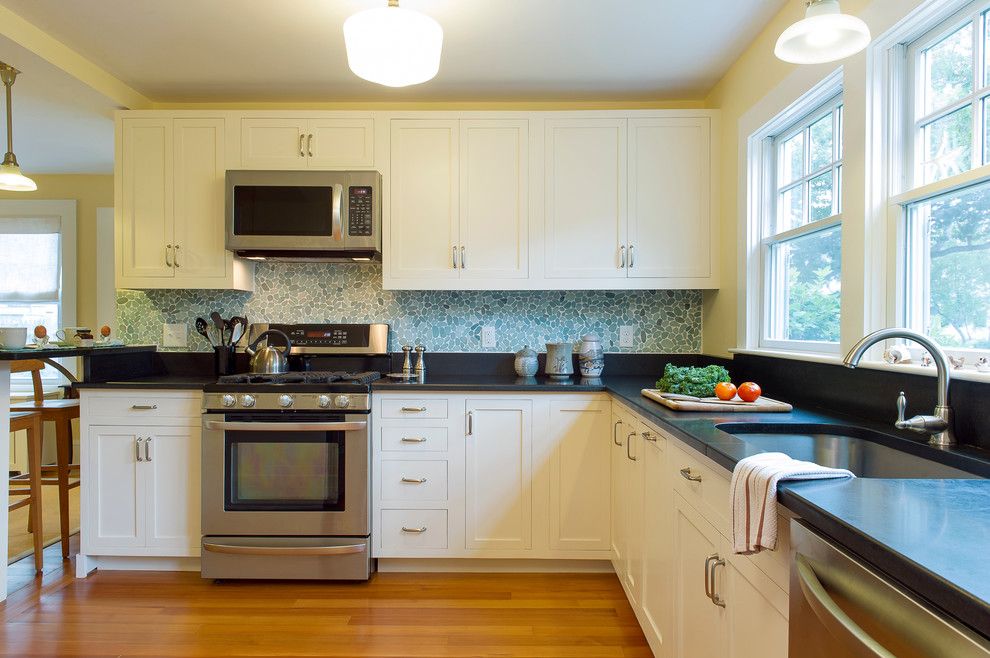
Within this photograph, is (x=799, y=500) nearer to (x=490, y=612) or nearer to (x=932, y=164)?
(x=932, y=164)

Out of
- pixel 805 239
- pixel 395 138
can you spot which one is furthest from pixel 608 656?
pixel 395 138

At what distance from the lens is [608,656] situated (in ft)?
6.67

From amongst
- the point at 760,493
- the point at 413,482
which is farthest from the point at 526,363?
the point at 760,493

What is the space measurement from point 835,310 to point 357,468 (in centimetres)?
209

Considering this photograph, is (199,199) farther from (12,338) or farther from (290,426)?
(290,426)

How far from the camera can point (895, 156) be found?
5.62ft

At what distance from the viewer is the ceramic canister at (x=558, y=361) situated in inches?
119

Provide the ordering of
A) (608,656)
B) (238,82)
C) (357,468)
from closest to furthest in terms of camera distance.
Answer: (608,656), (357,468), (238,82)

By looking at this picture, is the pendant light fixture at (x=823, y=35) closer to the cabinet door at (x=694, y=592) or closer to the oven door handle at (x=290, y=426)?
the cabinet door at (x=694, y=592)

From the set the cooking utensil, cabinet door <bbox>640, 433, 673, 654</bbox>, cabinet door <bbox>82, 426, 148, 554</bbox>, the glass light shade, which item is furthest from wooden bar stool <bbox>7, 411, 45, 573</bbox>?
cabinet door <bbox>640, 433, 673, 654</bbox>

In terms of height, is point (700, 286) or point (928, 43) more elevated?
point (928, 43)

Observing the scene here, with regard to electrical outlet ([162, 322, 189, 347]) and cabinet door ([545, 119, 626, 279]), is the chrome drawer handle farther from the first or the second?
electrical outlet ([162, 322, 189, 347])

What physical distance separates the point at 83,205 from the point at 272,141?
2722mm

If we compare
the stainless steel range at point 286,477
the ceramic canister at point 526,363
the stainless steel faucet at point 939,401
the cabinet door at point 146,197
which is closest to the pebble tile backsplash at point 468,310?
the ceramic canister at point 526,363
